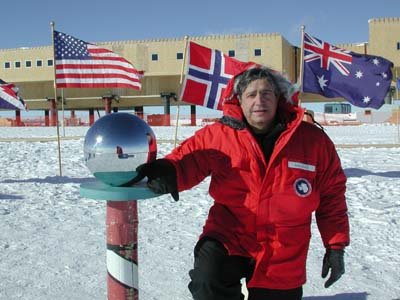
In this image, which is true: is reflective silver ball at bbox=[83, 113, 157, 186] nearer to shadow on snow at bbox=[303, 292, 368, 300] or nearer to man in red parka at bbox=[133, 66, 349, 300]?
man in red parka at bbox=[133, 66, 349, 300]

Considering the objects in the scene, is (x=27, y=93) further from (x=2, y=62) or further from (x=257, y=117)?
(x=257, y=117)

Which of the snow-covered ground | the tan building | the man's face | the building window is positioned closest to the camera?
the man's face

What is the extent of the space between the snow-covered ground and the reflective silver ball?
1696 mm

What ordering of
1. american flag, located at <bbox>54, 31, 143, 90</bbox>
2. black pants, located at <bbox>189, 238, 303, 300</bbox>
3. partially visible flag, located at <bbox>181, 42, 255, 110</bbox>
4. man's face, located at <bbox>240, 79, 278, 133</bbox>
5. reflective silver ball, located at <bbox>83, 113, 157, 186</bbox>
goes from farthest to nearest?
american flag, located at <bbox>54, 31, 143, 90</bbox> → partially visible flag, located at <bbox>181, 42, 255, 110</bbox> → man's face, located at <bbox>240, 79, 278, 133</bbox> → black pants, located at <bbox>189, 238, 303, 300</bbox> → reflective silver ball, located at <bbox>83, 113, 157, 186</bbox>

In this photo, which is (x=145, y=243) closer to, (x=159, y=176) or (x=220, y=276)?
(x=220, y=276)

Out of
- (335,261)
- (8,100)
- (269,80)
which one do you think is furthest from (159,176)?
(8,100)

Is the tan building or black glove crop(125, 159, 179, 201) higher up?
the tan building

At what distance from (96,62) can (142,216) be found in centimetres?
455

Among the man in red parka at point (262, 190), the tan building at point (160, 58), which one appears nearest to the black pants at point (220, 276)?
the man in red parka at point (262, 190)

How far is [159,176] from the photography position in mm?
1822

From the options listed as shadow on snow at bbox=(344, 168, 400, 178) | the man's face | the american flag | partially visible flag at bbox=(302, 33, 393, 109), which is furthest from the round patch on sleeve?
partially visible flag at bbox=(302, 33, 393, 109)

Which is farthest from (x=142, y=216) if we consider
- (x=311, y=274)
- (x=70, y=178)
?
(x=70, y=178)

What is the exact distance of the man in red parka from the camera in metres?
Result: 2.11

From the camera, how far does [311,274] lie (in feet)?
11.9
